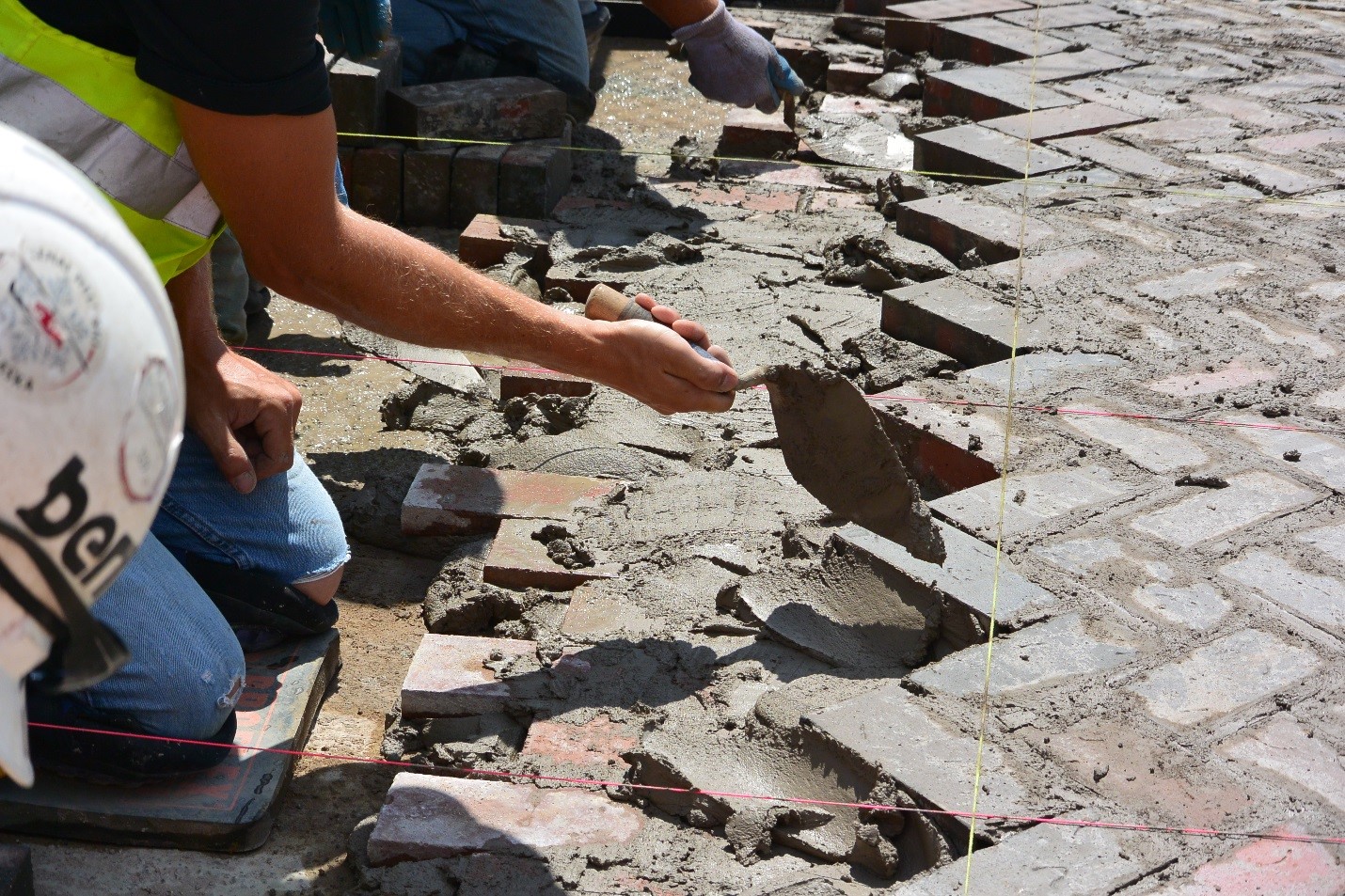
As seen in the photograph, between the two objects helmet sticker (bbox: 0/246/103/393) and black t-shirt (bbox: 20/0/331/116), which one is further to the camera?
black t-shirt (bbox: 20/0/331/116)

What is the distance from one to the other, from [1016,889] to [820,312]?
215 centimetres

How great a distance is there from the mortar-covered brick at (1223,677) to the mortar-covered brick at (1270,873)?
0.29m

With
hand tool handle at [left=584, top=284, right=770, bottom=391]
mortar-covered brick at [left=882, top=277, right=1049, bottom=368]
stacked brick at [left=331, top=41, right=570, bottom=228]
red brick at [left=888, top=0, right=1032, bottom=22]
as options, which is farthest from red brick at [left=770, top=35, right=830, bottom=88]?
hand tool handle at [left=584, top=284, right=770, bottom=391]

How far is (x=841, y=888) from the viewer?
196 centimetres

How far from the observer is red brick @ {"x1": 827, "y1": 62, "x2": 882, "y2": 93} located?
6.14 metres

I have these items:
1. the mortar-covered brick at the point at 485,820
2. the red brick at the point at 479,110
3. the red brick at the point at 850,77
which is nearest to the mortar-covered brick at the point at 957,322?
the mortar-covered brick at the point at 485,820

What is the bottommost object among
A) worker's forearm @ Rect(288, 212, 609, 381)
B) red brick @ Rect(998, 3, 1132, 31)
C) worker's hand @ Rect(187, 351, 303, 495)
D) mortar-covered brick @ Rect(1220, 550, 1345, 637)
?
mortar-covered brick @ Rect(1220, 550, 1345, 637)

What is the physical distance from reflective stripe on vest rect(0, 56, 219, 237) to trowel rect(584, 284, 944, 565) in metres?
0.78

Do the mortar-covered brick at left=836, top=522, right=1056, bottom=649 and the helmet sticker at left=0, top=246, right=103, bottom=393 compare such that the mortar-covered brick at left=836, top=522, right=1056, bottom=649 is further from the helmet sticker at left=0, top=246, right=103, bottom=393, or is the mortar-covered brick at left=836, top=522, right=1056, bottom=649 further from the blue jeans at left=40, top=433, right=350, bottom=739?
the helmet sticker at left=0, top=246, right=103, bottom=393

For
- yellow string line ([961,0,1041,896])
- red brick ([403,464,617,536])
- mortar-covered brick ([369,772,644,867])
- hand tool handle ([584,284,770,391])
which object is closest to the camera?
yellow string line ([961,0,1041,896])

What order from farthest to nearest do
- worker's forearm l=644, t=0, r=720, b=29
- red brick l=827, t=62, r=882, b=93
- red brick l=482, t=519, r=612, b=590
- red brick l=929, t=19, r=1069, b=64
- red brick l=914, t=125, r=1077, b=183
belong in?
red brick l=827, t=62, r=882, b=93 < red brick l=929, t=19, r=1069, b=64 < worker's forearm l=644, t=0, r=720, b=29 < red brick l=914, t=125, r=1077, b=183 < red brick l=482, t=519, r=612, b=590

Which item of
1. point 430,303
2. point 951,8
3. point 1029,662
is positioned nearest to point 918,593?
point 1029,662

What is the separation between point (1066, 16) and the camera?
6035 mm

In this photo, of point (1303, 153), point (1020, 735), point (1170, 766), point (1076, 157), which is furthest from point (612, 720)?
point (1303, 153)
